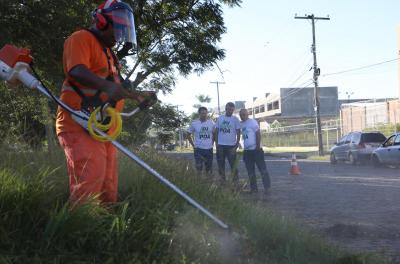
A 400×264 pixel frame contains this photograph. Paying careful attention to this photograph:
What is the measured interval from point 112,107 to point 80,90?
30 cm

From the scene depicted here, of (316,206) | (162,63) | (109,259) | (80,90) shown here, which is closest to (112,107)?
(80,90)

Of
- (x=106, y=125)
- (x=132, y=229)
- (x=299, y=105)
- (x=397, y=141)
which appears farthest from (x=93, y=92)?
(x=299, y=105)

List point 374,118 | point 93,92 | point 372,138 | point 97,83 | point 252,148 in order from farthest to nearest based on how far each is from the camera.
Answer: point 374,118 < point 372,138 < point 252,148 < point 93,92 < point 97,83

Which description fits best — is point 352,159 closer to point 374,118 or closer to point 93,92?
point 374,118

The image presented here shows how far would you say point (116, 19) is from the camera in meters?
4.11

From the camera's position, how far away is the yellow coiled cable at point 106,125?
12.6 feet

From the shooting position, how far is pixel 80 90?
409 cm

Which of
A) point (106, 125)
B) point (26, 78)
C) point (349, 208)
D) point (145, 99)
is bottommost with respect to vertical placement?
point (349, 208)

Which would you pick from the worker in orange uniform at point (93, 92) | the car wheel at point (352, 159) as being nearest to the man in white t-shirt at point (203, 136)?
the worker in orange uniform at point (93, 92)

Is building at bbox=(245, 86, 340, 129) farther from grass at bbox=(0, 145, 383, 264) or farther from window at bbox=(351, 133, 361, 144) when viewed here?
grass at bbox=(0, 145, 383, 264)

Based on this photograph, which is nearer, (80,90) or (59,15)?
(80,90)

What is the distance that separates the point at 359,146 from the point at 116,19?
66.5ft

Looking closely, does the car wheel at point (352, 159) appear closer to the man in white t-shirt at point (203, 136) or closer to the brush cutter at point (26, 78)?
the man in white t-shirt at point (203, 136)

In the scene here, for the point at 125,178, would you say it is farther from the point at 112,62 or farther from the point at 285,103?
the point at 285,103
